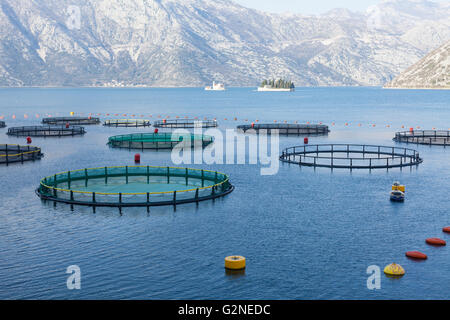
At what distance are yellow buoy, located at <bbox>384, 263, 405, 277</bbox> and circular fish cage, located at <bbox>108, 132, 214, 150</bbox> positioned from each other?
3038 inches

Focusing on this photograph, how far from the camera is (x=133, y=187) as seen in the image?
78125 mm

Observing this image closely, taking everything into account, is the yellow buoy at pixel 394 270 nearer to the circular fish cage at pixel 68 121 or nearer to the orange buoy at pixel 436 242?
the orange buoy at pixel 436 242

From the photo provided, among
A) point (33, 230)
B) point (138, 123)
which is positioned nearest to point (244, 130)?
point (138, 123)

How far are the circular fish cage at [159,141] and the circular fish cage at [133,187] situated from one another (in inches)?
1311

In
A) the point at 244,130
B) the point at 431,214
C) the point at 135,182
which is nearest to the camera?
the point at 431,214

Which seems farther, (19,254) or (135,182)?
(135,182)

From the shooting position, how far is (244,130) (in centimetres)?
16138

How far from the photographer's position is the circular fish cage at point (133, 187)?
217 ft

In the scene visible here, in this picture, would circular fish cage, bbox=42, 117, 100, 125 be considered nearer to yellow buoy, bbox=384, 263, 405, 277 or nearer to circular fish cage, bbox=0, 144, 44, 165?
circular fish cage, bbox=0, 144, 44, 165

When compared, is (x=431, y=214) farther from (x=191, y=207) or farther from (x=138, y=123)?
(x=138, y=123)

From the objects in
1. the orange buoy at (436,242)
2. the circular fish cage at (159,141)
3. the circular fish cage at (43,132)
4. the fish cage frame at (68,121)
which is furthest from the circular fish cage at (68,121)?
the orange buoy at (436,242)

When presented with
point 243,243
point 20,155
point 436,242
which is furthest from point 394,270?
point 20,155
